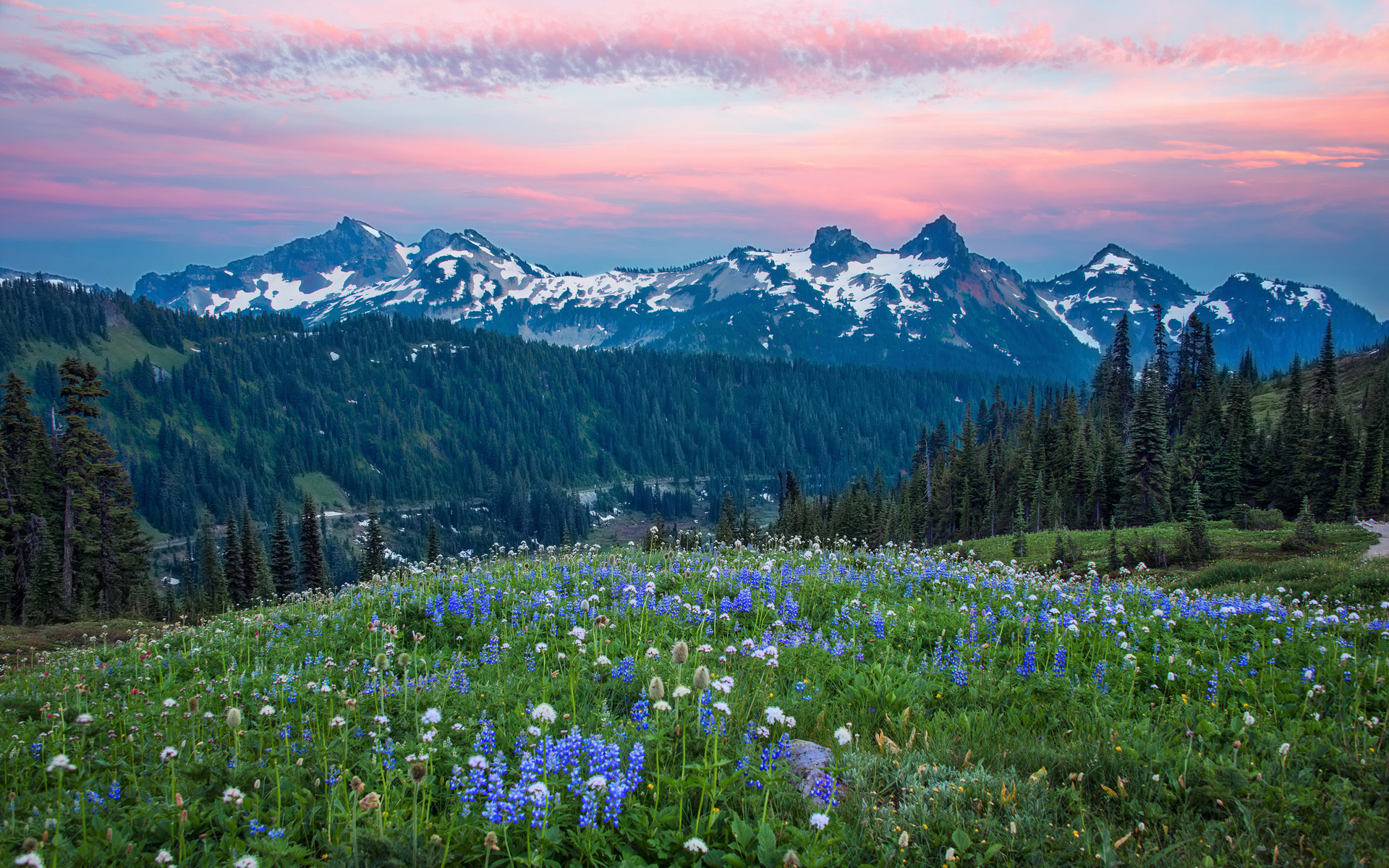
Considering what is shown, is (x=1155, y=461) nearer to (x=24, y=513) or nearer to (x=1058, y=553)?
(x=1058, y=553)

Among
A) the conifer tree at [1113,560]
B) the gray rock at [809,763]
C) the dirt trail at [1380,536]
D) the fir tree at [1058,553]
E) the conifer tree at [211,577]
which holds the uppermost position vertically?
the gray rock at [809,763]

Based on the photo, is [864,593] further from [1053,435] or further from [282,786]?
[1053,435]

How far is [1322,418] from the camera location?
5522 centimetres

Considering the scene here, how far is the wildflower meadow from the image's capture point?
180 inches

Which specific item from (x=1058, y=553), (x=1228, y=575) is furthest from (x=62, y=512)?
(x=1228, y=575)

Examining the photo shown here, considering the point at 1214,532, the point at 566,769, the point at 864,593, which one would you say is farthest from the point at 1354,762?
the point at 1214,532

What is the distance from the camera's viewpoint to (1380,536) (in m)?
34.1

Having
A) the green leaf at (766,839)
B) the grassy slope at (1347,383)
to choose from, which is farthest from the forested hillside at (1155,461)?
the green leaf at (766,839)

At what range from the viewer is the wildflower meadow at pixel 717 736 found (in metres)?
4.57

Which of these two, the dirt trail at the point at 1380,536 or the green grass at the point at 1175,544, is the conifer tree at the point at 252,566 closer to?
the green grass at the point at 1175,544

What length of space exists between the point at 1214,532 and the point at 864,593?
40795mm

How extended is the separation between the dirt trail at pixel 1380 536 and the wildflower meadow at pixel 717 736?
25.2 meters

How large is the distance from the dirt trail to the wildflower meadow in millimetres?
25165

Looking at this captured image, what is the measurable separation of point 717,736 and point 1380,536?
45.1 meters
